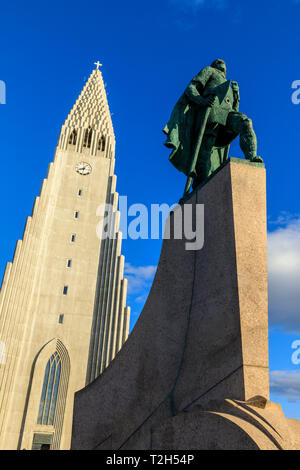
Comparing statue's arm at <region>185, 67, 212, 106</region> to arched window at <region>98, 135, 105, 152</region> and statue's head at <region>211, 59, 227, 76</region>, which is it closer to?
statue's head at <region>211, 59, 227, 76</region>

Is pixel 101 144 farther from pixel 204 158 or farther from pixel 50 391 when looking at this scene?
pixel 204 158

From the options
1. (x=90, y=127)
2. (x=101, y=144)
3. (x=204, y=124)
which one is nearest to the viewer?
(x=204, y=124)

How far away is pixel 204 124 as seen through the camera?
6492 millimetres

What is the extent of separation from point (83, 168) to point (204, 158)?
105 feet

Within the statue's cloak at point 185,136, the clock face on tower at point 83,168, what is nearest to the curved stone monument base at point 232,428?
the statue's cloak at point 185,136

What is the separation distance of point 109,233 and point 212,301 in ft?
98.3

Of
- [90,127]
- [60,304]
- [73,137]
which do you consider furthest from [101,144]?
[60,304]

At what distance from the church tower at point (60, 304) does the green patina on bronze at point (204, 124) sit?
24.2 m

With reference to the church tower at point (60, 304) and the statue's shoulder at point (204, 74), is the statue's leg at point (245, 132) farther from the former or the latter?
the church tower at point (60, 304)

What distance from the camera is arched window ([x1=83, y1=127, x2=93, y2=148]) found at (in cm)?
3969

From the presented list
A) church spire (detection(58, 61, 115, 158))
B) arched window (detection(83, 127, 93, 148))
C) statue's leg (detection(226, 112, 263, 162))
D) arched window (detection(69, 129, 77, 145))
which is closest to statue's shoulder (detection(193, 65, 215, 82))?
statue's leg (detection(226, 112, 263, 162))

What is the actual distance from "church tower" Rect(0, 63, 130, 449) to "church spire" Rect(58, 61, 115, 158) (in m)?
1.08

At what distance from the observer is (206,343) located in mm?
4770

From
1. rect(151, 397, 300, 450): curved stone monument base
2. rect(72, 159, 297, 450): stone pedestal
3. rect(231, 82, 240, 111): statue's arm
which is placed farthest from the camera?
rect(231, 82, 240, 111): statue's arm
